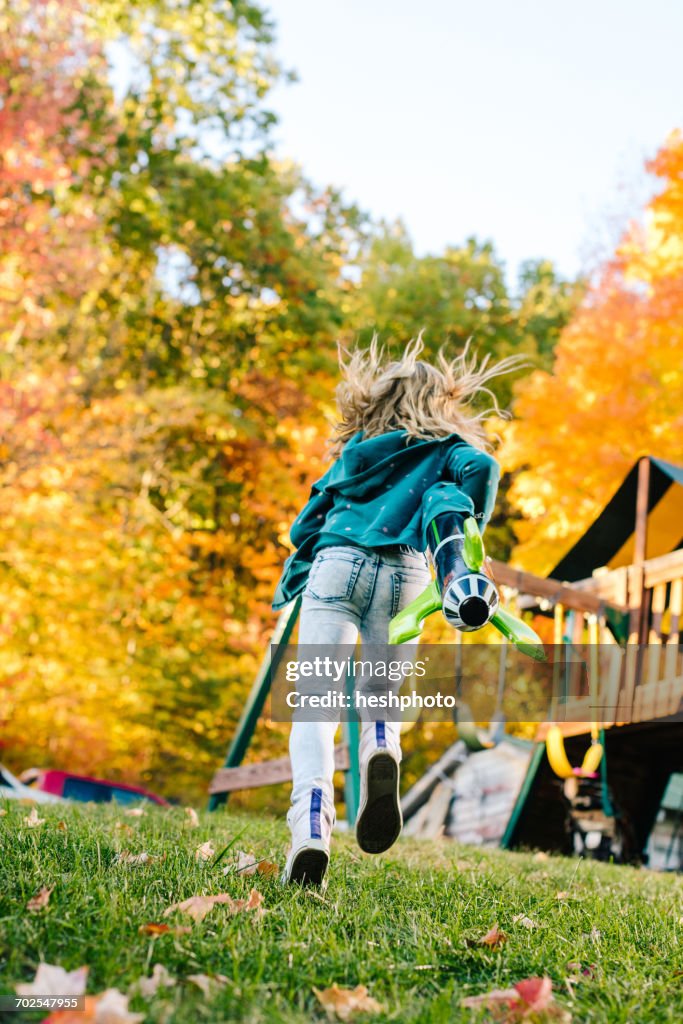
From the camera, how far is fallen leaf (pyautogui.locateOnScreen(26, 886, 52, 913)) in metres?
1.83

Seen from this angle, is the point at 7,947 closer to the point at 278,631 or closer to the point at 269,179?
the point at 278,631

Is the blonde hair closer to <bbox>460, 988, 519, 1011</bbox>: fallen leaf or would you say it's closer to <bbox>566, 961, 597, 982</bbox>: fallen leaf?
<bbox>566, 961, 597, 982</bbox>: fallen leaf

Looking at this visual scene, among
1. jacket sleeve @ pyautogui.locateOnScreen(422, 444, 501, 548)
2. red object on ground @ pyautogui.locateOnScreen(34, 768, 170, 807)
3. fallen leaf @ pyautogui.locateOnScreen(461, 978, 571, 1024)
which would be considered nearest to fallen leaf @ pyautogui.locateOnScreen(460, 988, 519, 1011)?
fallen leaf @ pyautogui.locateOnScreen(461, 978, 571, 1024)

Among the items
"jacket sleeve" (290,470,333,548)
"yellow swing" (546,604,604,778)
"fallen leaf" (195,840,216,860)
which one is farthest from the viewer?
"yellow swing" (546,604,604,778)

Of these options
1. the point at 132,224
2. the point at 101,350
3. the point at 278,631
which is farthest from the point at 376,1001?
the point at 101,350

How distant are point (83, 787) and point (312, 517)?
7472 millimetres

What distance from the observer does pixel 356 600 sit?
9.39ft

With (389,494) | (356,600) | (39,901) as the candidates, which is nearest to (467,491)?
(389,494)

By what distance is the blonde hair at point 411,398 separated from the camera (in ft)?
10.4

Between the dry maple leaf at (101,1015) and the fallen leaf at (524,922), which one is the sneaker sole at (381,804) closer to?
the fallen leaf at (524,922)

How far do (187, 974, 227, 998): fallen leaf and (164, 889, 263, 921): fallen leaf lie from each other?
1.00ft

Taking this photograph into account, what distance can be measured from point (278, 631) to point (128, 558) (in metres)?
9.65

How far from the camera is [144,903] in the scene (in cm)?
200

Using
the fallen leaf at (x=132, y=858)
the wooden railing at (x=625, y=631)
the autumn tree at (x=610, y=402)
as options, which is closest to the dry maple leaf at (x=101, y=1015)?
the fallen leaf at (x=132, y=858)
